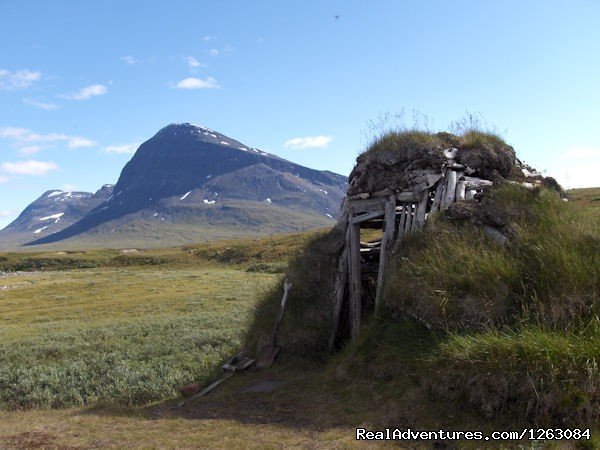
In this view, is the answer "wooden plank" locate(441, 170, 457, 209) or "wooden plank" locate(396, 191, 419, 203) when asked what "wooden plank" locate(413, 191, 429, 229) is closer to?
"wooden plank" locate(396, 191, 419, 203)

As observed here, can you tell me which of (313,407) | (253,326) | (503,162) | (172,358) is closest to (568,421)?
(313,407)

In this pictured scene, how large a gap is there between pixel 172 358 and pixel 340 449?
1259 centimetres

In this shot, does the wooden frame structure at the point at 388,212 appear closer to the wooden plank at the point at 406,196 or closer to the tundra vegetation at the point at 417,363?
the wooden plank at the point at 406,196

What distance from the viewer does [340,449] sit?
263 inches

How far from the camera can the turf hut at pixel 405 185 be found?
1145 centimetres

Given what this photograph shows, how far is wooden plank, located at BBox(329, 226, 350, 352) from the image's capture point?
1252 cm

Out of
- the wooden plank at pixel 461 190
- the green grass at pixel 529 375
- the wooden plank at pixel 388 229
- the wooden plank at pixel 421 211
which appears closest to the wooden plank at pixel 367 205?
the wooden plank at pixel 388 229

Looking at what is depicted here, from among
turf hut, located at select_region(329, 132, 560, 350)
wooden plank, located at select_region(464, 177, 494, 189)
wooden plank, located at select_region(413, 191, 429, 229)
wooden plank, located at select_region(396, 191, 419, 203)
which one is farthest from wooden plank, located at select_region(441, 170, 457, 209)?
wooden plank, located at select_region(396, 191, 419, 203)

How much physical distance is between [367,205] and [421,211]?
199 cm

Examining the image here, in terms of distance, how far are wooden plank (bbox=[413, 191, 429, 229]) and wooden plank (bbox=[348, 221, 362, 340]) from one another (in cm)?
217

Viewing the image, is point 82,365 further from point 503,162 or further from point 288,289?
point 503,162

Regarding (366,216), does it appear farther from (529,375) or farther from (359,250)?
(529,375)

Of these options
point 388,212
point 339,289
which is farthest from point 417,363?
point 339,289

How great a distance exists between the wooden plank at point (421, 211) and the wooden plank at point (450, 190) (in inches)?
18.4
